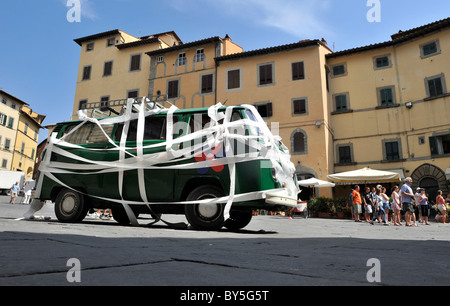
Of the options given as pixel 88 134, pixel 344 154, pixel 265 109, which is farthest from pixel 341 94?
pixel 88 134

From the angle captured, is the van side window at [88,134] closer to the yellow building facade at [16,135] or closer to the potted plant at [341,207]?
the potted plant at [341,207]

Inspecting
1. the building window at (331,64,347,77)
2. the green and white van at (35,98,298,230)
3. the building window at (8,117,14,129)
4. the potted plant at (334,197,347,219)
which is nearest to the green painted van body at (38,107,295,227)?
the green and white van at (35,98,298,230)

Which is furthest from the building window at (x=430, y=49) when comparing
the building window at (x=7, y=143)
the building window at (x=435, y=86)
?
the building window at (x=7, y=143)

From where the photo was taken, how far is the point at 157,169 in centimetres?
641

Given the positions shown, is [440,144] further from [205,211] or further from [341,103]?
[205,211]

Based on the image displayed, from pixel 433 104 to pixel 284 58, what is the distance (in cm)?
1046

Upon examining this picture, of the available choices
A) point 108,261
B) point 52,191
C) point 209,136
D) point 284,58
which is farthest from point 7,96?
point 108,261

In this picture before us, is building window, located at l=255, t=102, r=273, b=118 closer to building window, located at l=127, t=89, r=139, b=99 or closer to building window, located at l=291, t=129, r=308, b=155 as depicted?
building window, located at l=291, t=129, r=308, b=155

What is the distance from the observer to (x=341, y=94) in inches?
1009

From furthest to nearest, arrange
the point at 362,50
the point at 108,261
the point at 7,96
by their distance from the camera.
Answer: the point at 7,96
the point at 362,50
the point at 108,261

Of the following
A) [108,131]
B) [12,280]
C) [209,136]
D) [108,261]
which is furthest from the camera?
[108,131]

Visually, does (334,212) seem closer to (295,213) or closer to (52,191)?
(295,213)

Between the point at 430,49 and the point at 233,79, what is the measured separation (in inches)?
541

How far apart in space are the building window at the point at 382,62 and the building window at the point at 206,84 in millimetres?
12293
